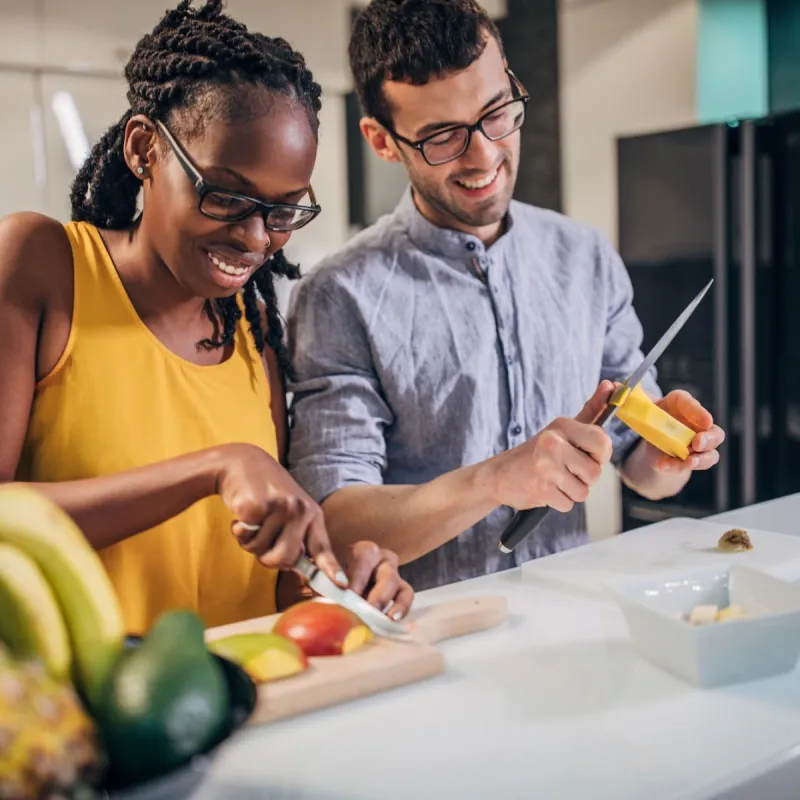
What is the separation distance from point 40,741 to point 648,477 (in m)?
1.18

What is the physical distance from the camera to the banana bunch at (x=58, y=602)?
1.94 ft

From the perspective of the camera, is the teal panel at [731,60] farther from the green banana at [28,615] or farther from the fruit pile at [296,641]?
the green banana at [28,615]

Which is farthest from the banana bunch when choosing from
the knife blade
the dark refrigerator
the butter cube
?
the dark refrigerator

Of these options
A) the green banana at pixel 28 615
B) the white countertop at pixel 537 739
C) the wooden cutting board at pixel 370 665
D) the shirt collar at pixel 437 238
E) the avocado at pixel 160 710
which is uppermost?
the shirt collar at pixel 437 238

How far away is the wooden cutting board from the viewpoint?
848 millimetres

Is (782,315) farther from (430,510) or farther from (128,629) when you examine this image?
(128,629)

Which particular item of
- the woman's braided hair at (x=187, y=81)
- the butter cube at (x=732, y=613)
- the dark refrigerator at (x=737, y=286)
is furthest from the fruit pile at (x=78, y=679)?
the dark refrigerator at (x=737, y=286)

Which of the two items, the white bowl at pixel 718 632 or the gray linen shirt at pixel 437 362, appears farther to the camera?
the gray linen shirt at pixel 437 362

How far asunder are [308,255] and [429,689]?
102 inches

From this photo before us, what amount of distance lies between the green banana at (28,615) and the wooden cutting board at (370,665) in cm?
24

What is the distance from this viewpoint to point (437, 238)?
156cm

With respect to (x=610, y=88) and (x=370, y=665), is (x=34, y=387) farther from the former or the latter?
(x=610, y=88)

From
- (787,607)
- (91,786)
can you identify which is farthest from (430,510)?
(91,786)

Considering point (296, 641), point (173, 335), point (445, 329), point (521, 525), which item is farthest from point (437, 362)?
point (296, 641)
